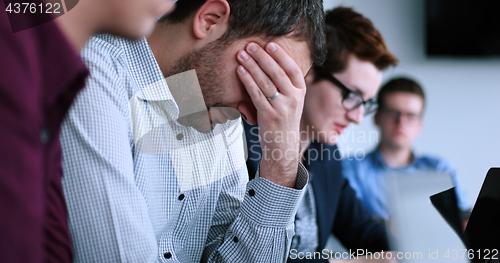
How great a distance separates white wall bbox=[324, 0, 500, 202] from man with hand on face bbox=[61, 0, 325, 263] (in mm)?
1434

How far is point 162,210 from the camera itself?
77cm

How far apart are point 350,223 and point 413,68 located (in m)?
1.31

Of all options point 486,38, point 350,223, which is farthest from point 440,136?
point 350,223

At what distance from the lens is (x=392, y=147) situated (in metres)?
2.03

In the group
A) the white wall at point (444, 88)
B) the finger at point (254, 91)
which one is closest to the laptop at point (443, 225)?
the finger at point (254, 91)

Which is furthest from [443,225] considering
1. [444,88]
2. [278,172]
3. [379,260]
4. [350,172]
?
[444,88]

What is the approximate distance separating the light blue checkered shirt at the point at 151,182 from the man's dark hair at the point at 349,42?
1.65 ft

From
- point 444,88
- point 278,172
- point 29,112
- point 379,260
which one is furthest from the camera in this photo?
point 444,88

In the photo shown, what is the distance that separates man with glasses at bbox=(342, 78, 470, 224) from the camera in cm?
192

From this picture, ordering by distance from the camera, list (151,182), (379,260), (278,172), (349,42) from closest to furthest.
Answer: (151,182) < (278,172) < (379,260) < (349,42)

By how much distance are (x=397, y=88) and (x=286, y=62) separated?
55.6 inches

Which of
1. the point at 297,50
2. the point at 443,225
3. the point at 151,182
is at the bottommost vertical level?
the point at 443,225

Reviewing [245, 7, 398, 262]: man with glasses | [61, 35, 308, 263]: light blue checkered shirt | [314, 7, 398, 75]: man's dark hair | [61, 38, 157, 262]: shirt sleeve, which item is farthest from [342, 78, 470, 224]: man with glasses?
[61, 38, 157, 262]: shirt sleeve

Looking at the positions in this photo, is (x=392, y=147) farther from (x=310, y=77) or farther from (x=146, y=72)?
(x=146, y=72)
